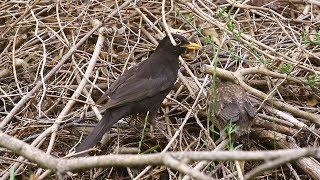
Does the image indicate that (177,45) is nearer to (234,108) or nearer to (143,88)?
(143,88)

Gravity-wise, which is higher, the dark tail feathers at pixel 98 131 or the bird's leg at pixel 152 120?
the dark tail feathers at pixel 98 131

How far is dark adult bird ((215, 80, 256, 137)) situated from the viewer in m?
4.78

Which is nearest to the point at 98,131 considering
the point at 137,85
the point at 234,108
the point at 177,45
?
the point at 137,85

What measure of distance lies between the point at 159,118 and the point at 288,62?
117cm

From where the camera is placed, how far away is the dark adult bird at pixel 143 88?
15.8 ft

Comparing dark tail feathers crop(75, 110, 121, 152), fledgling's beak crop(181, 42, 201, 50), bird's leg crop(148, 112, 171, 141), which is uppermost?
fledgling's beak crop(181, 42, 201, 50)

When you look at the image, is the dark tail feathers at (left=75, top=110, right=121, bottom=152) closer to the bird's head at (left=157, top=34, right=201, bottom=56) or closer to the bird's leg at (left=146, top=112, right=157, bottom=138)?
the bird's leg at (left=146, top=112, right=157, bottom=138)

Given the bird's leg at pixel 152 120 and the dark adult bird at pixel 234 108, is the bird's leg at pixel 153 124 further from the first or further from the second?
the dark adult bird at pixel 234 108

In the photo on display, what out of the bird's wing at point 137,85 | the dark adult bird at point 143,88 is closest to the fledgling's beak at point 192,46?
the dark adult bird at point 143,88

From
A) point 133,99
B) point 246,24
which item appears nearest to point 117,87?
point 133,99

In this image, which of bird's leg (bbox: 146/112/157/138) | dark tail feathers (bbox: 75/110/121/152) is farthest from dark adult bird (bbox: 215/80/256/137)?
dark tail feathers (bbox: 75/110/121/152)

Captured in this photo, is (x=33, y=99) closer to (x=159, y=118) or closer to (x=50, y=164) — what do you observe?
(x=159, y=118)

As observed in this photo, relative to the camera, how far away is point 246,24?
6.48 meters

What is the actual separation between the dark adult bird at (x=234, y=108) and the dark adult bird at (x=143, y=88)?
452 millimetres
